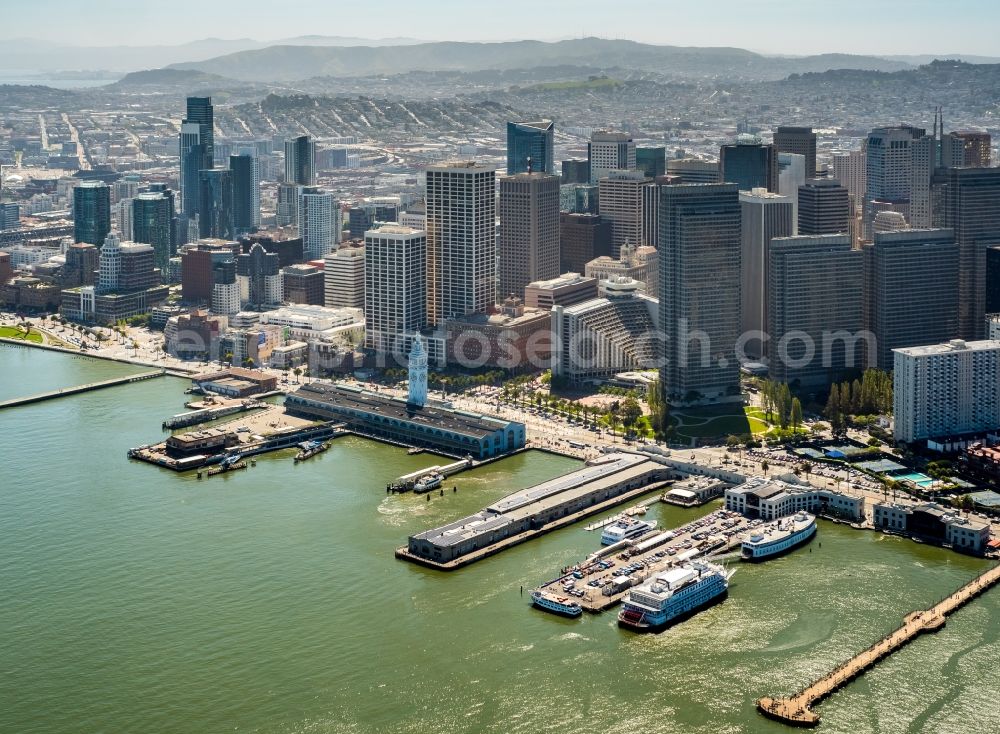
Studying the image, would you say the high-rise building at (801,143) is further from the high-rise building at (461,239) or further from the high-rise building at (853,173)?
the high-rise building at (461,239)

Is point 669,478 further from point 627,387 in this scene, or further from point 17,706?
point 17,706

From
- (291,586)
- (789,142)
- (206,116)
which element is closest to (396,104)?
(206,116)

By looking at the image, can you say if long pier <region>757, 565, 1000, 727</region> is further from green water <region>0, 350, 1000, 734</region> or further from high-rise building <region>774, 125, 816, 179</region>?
high-rise building <region>774, 125, 816, 179</region>

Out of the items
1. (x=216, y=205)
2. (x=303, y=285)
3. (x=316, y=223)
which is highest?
(x=216, y=205)

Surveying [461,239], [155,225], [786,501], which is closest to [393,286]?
[461,239]

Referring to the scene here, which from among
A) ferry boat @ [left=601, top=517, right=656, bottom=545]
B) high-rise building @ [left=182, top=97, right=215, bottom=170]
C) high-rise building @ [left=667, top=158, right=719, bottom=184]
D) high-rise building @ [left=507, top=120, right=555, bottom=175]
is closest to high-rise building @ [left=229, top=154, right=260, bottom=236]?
high-rise building @ [left=182, top=97, right=215, bottom=170]

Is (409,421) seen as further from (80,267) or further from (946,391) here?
(80,267)
